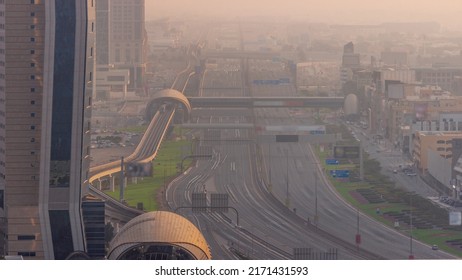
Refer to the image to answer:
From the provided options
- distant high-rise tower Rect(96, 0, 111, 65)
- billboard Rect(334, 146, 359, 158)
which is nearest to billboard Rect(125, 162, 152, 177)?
distant high-rise tower Rect(96, 0, 111, 65)

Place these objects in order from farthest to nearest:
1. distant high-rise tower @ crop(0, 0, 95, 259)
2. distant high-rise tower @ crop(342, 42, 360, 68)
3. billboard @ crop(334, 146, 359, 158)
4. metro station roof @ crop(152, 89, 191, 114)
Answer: distant high-rise tower @ crop(342, 42, 360, 68)
metro station roof @ crop(152, 89, 191, 114)
billboard @ crop(334, 146, 359, 158)
distant high-rise tower @ crop(0, 0, 95, 259)

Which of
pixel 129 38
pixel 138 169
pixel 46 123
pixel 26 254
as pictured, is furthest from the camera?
pixel 129 38

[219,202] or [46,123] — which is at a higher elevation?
[46,123]

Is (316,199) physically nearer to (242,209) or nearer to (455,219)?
(242,209)

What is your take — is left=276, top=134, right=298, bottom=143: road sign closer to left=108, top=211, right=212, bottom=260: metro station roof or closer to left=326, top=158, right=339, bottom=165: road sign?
left=326, top=158, right=339, bottom=165: road sign

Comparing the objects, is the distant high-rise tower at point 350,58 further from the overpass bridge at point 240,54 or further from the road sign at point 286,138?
the road sign at point 286,138

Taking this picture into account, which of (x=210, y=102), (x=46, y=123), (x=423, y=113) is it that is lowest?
(x=423, y=113)

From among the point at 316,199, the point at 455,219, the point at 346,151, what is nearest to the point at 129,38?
the point at 346,151

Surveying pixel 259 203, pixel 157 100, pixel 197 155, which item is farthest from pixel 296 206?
pixel 157 100
